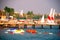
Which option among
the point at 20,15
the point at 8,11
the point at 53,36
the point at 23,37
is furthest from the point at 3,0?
the point at 53,36

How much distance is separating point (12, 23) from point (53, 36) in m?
0.70

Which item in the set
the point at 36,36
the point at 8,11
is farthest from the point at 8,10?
the point at 36,36

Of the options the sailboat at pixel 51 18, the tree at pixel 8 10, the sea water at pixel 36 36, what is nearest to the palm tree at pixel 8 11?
the tree at pixel 8 10

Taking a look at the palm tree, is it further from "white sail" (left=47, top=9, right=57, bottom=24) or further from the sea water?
"white sail" (left=47, top=9, right=57, bottom=24)

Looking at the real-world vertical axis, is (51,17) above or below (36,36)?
above

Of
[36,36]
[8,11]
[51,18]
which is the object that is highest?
[8,11]

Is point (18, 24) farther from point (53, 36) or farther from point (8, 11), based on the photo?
point (53, 36)

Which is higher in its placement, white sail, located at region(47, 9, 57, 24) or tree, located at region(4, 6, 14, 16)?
tree, located at region(4, 6, 14, 16)

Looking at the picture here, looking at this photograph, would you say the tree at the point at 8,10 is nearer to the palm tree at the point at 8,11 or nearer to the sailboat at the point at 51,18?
the palm tree at the point at 8,11

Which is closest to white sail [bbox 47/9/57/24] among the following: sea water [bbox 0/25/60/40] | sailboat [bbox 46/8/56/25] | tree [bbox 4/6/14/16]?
sailboat [bbox 46/8/56/25]

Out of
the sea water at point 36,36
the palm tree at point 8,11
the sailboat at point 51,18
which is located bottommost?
the sea water at point 36,36

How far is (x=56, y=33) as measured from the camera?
184cm

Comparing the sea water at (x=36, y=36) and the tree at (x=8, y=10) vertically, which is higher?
the tree at (x=8, y=10)

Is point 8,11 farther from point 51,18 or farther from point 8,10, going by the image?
point 51,18
